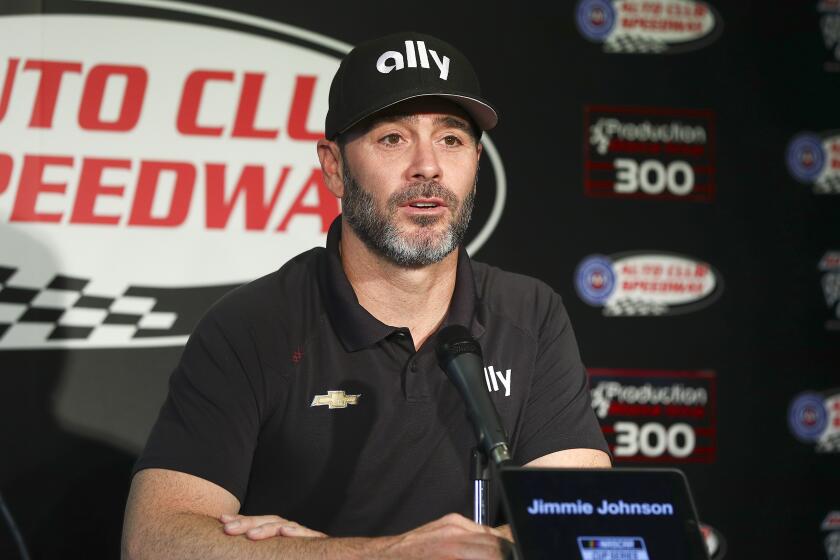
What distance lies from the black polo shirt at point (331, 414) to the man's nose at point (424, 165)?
26 cm

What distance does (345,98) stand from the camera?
1925 millimetres

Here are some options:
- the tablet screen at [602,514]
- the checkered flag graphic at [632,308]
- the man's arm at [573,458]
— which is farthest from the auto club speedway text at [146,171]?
the tablet screen at [602,514]

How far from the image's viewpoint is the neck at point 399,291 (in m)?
1.98

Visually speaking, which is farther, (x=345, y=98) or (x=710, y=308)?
(x=710, y=308)

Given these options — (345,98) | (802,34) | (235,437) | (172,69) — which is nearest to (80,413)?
(172,69)

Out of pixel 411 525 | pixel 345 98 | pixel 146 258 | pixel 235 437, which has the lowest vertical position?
pixel 411 525

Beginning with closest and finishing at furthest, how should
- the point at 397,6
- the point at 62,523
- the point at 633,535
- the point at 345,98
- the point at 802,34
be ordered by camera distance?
the point at 633,535
the point at 345,98
the point at 62,523
the point at 397,6
the point at 802,34

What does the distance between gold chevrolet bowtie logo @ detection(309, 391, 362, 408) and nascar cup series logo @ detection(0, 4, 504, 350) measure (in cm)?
107

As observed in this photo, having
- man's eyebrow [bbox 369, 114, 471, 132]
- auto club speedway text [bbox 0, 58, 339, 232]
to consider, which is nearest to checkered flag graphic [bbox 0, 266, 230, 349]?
→ auto club speedway text [bbox 0, 58, 339, 232]

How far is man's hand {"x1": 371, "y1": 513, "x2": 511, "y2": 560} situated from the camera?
4.08ft

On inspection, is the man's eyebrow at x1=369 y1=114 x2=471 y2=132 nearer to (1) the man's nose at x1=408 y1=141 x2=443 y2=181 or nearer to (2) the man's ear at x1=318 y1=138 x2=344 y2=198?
(1) the man's nose at x1=408 y1=141 x2=443 y2=181

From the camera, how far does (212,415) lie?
1798mm

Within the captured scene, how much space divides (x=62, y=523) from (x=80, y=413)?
276mm

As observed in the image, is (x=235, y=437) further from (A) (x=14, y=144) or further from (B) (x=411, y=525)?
(A) (x=14, y=144)
